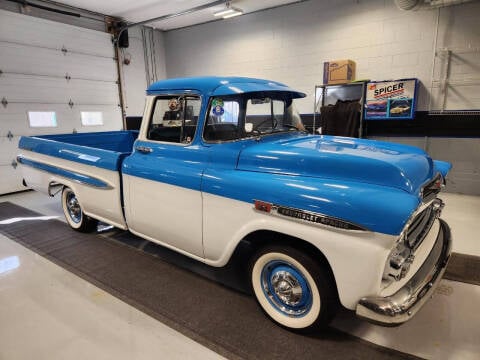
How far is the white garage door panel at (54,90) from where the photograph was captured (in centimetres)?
649

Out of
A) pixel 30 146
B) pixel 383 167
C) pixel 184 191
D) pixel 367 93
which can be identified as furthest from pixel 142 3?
pixel 383 167

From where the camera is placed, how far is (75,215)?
4.22 metres

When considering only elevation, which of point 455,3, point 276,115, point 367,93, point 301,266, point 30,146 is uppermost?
point 455,3

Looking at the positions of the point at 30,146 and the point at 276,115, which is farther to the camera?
the point at 30,146

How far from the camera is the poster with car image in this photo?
18.8ft

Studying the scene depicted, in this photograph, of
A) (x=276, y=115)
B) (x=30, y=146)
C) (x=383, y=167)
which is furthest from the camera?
(x=30, y=146)

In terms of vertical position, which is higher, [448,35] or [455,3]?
[455,3]

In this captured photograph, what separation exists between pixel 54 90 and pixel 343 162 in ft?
24.4

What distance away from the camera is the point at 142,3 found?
6.98 metres

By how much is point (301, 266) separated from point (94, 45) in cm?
819

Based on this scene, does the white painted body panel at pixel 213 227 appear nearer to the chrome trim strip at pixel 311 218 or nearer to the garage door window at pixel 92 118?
the chrome trim strip at pixel 311 218

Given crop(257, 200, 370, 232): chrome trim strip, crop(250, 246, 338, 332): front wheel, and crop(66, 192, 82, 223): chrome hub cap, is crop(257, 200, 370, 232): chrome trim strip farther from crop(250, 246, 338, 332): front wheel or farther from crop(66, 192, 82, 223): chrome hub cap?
crop(66, 192, 82, 223): chrome hub cap

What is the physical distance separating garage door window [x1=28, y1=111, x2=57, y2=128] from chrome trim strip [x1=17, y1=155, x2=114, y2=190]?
8.86 ft

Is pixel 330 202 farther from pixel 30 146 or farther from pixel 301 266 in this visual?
pixel 30 146
